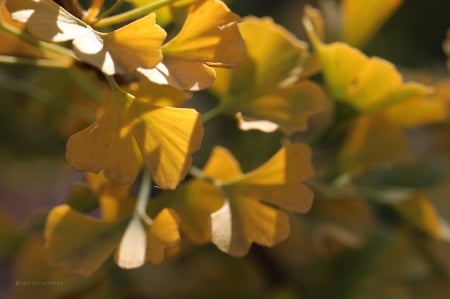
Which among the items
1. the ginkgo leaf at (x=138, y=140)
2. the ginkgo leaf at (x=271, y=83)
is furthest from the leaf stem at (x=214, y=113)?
the ginkgo leaf at (x=138, y=140)

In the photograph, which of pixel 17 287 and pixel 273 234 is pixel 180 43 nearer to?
pixel 273 234

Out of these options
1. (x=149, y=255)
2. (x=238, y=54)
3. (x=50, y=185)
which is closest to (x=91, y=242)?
(x=149, y=255)

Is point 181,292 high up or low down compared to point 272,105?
down

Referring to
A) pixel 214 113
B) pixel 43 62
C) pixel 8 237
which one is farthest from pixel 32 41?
pixel 8 237

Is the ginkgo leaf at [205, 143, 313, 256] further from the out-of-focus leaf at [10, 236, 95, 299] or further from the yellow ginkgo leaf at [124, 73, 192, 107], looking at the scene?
the out-of-focus leaf at [10, 236, 95, 299]

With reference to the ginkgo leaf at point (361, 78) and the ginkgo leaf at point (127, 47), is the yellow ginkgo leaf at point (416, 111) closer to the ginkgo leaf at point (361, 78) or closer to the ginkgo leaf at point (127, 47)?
the ginkgo leaf at point (361, 78)

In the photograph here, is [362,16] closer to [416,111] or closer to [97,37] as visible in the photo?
[416,111]
